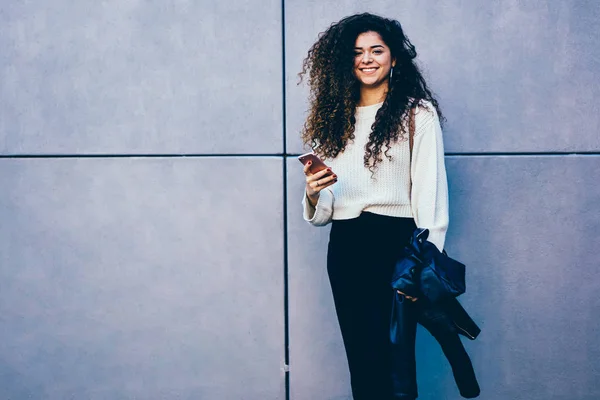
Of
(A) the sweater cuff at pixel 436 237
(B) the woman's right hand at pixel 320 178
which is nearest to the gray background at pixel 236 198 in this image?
(B) the woman's right hand at pixel 320 178

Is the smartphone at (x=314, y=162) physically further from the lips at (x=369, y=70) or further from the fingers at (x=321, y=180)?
the lips at (x=369, y=70)

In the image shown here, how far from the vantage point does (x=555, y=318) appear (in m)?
2.91

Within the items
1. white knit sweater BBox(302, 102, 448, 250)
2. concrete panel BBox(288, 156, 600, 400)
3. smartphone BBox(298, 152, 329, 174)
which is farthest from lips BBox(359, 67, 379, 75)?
concrete panel BBox(288, 156, 600, 400)

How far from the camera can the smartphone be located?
201 cm

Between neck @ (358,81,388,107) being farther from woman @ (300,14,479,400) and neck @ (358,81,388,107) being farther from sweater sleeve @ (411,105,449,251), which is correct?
sweater sleeve @ (411,105,449,251)

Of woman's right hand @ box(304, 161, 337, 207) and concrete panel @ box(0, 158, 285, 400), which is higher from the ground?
woman's right hand @ box(304, 161, 337, 207)

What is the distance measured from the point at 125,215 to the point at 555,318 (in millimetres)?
2349

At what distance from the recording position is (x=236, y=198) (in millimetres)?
2879

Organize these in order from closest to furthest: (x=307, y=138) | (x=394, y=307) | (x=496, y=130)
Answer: (x=394, y=307)
(x=307, y=138)
(x=496, y=130)

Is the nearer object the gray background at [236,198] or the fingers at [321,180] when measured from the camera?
the fingers at [321,180]

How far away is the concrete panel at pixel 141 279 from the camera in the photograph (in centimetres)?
288

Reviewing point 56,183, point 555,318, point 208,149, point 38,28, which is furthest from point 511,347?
point 38,28

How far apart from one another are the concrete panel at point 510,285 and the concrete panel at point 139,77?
0.47 meters

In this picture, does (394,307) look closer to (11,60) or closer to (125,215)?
(125,215)
